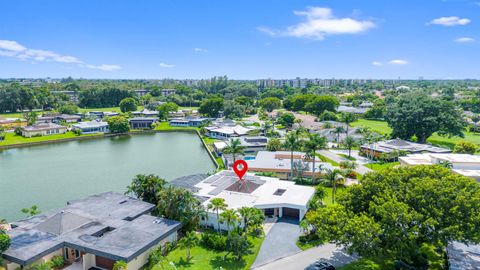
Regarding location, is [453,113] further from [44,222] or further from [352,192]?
[44,222]

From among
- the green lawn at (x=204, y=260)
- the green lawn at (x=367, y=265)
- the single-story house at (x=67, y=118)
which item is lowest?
the green lawn at (x=204, y=260)

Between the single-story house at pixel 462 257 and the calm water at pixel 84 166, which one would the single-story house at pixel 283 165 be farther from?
the single-story house at pixel 462 257

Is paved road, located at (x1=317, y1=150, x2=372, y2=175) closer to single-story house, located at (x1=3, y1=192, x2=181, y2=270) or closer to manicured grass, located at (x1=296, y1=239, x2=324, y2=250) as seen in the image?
manicured grass, located at (x1=296, y1=239, x2=324, y2=250)

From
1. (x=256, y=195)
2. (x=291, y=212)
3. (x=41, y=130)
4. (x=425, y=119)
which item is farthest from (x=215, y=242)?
(x=41, y=130)

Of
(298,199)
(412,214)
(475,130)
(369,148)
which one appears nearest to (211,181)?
(298,199)

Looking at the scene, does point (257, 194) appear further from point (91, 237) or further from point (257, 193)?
point (91, 237)

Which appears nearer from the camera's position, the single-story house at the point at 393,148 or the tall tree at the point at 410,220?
the tall tree at the point at 410,220

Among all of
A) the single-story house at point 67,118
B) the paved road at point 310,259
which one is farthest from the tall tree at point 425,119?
the single-story house at point 67,118
